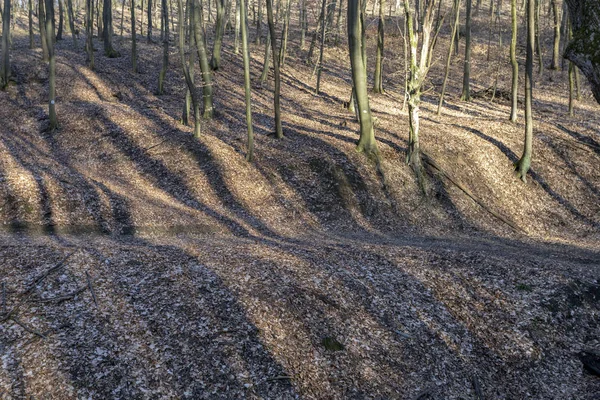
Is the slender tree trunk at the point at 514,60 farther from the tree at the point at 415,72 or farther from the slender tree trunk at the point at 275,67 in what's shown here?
the slender tree trunk at the point at 275,67

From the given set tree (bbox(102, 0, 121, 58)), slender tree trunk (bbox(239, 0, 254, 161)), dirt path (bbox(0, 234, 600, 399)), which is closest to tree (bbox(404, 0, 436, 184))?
slender tree trunk (bbox(239, 0, 254, 161))

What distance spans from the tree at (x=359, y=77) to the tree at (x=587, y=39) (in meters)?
11.6

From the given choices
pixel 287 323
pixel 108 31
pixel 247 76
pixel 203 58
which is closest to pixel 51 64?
pixel 203 58

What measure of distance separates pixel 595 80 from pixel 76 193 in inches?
508

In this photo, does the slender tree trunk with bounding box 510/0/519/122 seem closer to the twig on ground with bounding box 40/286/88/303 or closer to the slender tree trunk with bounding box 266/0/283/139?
the slender tree trunk with bounding box 266/0/283/139

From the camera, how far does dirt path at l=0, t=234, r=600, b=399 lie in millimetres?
6574

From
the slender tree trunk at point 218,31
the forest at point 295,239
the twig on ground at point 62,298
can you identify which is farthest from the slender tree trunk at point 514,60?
the twig on ground at point 62,298

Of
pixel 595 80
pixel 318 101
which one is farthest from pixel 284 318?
pixel 318 101

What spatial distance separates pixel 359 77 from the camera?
1781 cm

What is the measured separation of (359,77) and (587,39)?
12339mm

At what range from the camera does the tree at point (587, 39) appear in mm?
5738

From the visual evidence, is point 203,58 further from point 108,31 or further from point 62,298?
point 108,31

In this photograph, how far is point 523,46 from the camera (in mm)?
39531

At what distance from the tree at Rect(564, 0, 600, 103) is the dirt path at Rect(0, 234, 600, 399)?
4620mm
